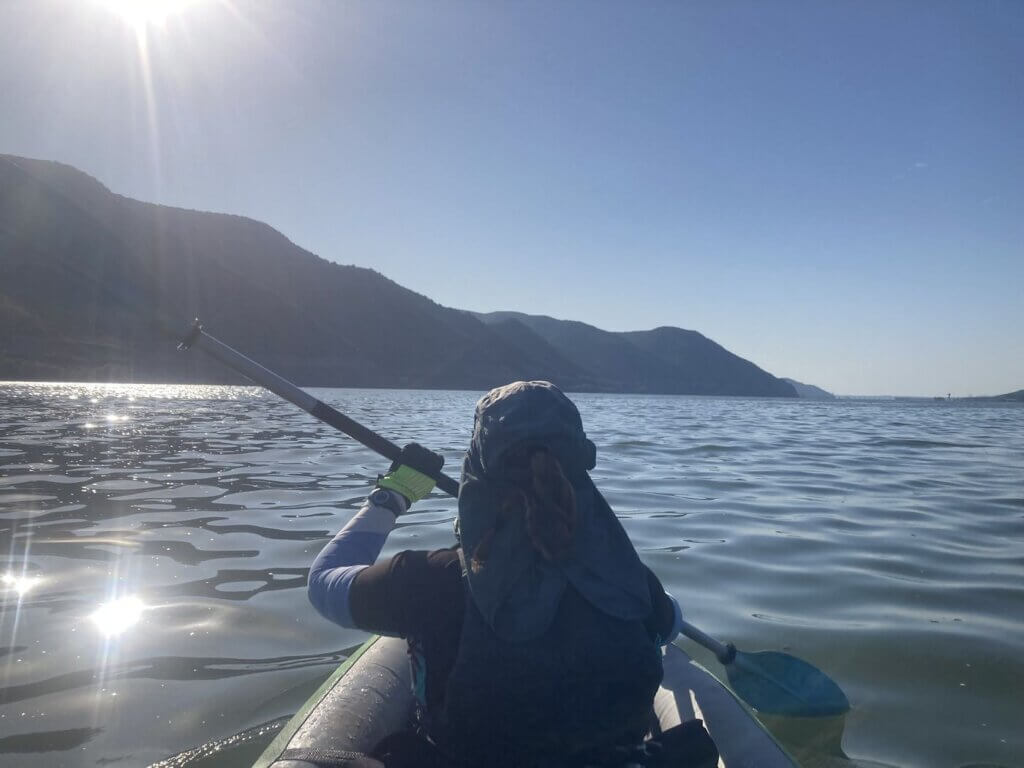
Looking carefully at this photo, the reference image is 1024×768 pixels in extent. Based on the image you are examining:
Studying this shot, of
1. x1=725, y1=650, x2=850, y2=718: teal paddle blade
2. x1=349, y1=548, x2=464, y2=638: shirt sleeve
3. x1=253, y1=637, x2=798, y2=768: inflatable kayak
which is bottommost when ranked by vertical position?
x1=725, y1=650, x2=850, y2=718: teal paddle blade

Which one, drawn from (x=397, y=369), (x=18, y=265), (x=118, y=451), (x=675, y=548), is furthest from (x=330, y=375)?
(x=675, y=548)

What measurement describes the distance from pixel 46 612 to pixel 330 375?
4346 inches

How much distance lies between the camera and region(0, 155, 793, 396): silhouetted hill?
89688 millimetres

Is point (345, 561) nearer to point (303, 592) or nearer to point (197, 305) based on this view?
point (303, 592)

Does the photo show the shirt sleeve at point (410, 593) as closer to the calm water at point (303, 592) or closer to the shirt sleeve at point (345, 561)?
the shirt sleeve at point (345, 561)

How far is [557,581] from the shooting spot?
2.16 metres

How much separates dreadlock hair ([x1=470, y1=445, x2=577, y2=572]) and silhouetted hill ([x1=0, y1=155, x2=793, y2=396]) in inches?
3076

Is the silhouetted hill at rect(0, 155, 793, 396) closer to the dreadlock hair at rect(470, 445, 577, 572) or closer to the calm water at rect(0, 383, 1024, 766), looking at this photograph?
the calm water at rect(0, 383, 1024, 766)

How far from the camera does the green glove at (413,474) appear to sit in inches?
145

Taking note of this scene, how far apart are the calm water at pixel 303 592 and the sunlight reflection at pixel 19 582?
0.09 feet

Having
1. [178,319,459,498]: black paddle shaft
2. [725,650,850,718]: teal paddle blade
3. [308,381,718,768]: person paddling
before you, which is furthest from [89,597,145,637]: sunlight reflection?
[725,650,850,718]: teal paddle blade

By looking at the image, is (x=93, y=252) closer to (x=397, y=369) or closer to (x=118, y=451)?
(x=397, y=369)

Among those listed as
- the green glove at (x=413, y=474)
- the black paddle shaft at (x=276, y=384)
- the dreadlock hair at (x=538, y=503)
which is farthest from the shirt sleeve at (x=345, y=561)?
the black paddle shaft at (x=276, y=384)

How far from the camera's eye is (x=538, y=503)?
2.19 meters
